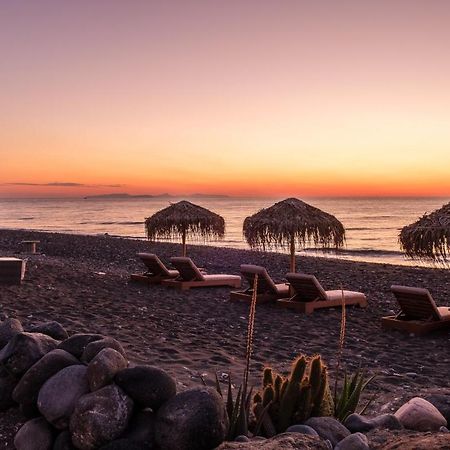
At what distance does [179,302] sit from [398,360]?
190 inches

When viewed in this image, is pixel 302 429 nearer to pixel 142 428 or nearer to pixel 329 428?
pixel 329 428

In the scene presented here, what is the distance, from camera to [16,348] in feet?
15.2

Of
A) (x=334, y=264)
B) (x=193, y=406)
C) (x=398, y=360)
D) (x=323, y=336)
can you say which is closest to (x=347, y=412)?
(x=193, y=406)

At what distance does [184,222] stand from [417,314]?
7.89m

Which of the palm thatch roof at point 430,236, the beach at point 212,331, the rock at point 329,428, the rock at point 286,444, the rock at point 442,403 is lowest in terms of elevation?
the beach at point 212,331

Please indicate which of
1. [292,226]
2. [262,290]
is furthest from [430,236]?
[292,226]

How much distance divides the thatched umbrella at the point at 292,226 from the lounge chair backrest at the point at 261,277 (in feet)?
4.65

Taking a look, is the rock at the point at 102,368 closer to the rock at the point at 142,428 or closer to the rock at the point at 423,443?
the rock at the point at 142,428

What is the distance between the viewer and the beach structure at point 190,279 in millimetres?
12648

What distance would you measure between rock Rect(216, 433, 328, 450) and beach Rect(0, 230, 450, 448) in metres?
1.23

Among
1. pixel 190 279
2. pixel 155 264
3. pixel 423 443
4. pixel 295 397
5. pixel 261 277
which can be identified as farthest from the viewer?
pixel 155 264

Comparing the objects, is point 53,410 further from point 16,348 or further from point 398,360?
point 398,360

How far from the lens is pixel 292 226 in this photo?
12508 millimetres

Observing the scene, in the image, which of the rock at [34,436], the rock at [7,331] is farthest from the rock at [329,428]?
the rock at [7,331]
